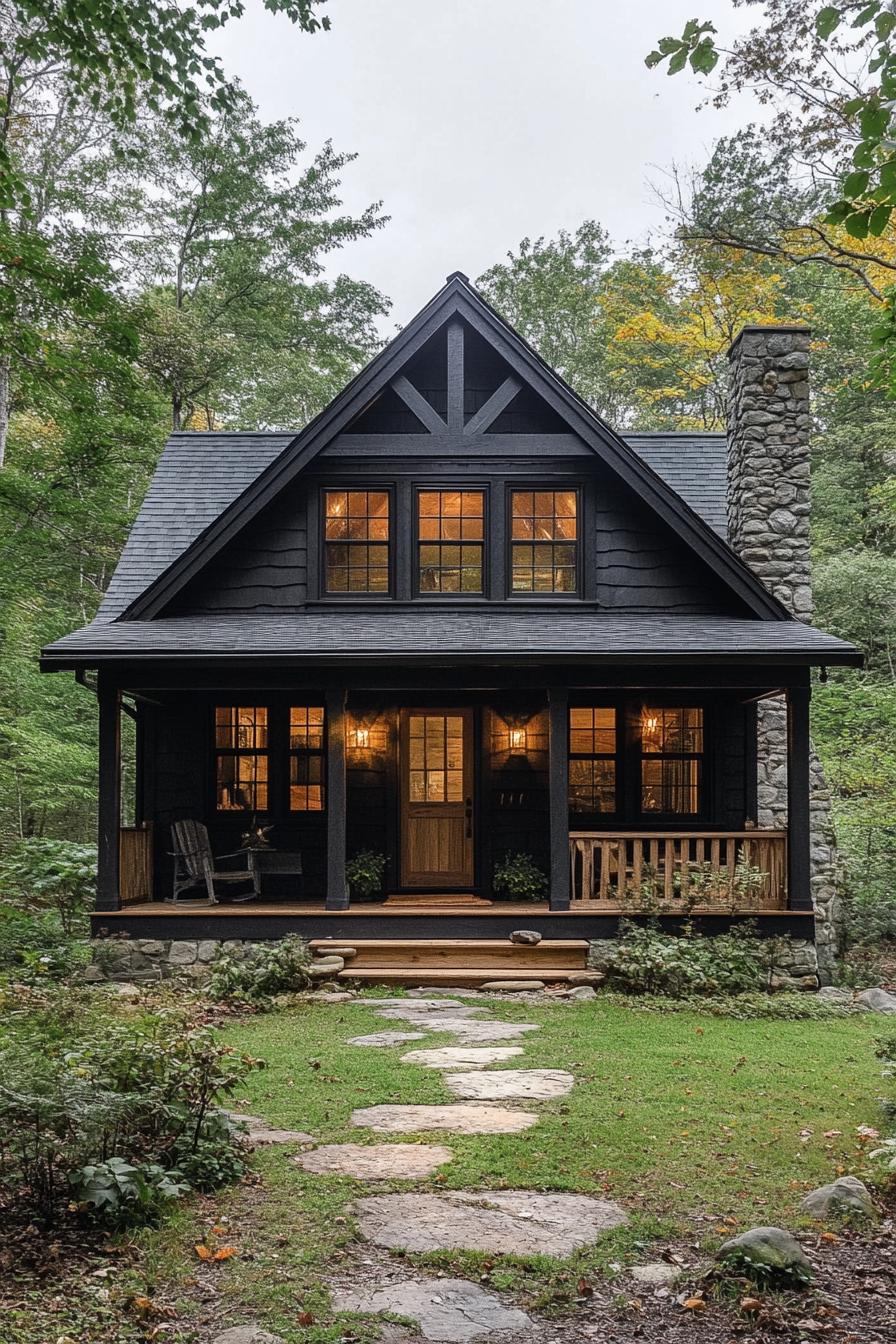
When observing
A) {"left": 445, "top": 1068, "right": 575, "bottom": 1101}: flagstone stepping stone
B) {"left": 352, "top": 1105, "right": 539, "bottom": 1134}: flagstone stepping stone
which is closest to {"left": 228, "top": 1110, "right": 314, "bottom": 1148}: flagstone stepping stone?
{"left": 352, "top": 1105, "right": 539, "bottom": 1134}: flagstone stepping stone

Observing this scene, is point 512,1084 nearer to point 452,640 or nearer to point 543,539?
point 452,640

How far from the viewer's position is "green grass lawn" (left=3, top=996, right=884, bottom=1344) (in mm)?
3586

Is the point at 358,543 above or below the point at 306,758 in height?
above

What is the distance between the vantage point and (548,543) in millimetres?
11227

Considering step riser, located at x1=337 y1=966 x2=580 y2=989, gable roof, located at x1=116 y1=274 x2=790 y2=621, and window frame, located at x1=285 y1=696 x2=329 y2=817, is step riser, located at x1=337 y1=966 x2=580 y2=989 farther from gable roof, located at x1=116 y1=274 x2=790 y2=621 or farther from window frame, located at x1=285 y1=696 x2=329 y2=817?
gable roof, located at x1=116 y1=274 x2=790 y2=621

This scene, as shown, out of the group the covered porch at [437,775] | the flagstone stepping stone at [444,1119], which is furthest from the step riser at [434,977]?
the flagstone stepping stone at [444,1119]

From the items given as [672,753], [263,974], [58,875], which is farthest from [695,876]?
[58,875]

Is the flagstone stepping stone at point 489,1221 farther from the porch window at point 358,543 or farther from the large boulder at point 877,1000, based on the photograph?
the porch window at point 358,543

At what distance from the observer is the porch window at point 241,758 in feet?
37.4

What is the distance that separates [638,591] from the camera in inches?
437

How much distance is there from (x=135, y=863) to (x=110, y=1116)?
6838mm

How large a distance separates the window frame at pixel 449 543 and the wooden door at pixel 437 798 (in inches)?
52.6

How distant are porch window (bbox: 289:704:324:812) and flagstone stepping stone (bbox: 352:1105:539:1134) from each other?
5983 mm

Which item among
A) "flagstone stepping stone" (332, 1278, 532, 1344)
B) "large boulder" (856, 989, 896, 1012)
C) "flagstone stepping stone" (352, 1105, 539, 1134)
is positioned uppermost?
"flagstone stepping stone" (332, 1278, 532, 1344)
